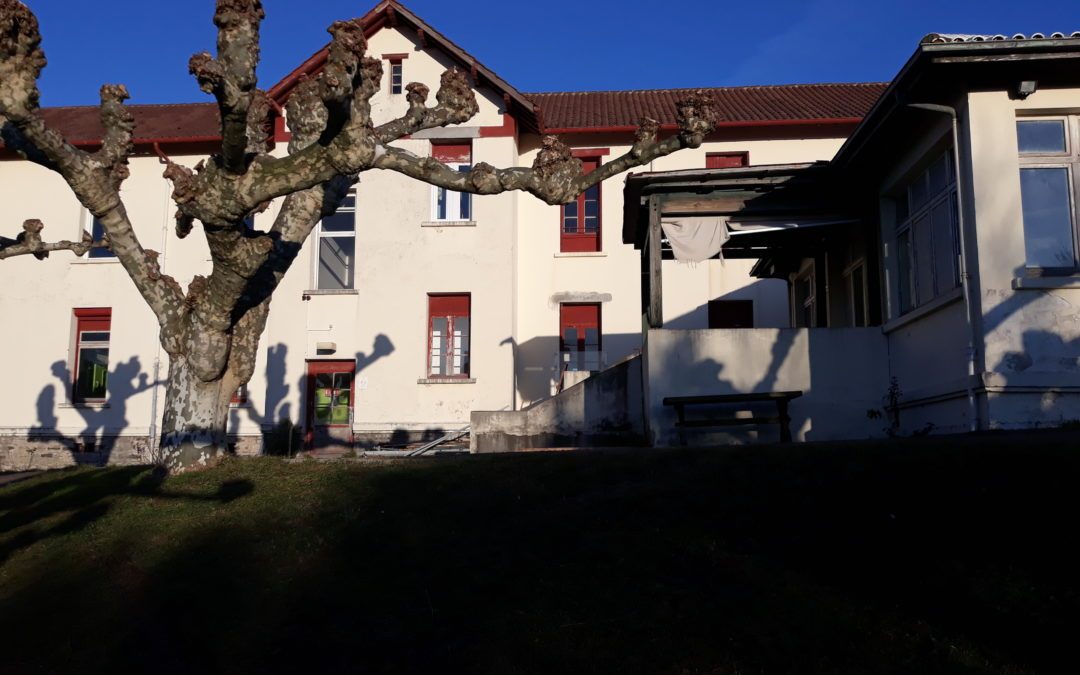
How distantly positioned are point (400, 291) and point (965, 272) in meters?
14.6

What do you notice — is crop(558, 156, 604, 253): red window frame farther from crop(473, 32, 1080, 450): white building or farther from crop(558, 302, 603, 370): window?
crop(473, 32, 1080, 450): white building

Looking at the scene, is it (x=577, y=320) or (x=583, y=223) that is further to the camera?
(x=583, y=223)

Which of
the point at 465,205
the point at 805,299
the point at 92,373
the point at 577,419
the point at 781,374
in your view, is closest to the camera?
the point at 781,374

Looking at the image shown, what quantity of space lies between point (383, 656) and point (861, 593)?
2882mm

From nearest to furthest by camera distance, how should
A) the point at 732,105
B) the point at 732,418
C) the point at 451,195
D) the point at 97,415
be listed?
the point at 732,418, the point at 451,195, the point at 97,415, the point at 732,105

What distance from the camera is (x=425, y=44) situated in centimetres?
2398

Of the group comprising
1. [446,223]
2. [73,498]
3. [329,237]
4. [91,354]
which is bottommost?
[73,498]

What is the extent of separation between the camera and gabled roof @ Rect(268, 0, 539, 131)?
23.2m

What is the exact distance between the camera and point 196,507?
358 inches

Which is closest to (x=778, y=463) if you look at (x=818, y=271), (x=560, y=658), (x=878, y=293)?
(x=560, y=658)

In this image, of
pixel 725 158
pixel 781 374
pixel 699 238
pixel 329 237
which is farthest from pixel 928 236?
pixel 329 237

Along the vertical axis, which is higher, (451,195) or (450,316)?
(451,195)

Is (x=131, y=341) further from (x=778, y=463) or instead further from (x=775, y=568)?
(x=775, y=568)

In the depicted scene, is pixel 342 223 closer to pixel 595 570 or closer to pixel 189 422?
pixel 189 422
